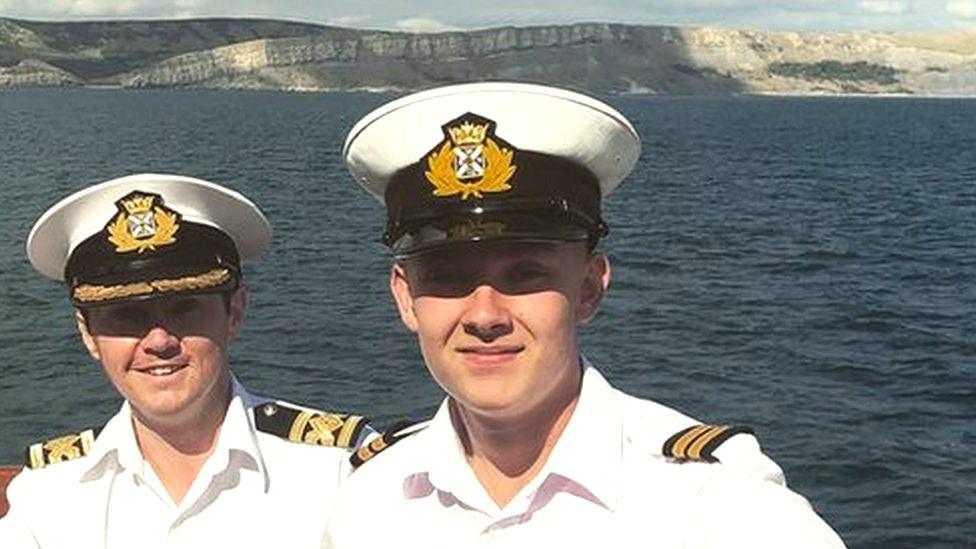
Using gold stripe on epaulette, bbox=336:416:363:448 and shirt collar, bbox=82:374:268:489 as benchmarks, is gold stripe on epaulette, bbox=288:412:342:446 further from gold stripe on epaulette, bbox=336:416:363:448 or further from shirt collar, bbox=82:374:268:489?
shirt collar, bbox=82:374:268:489

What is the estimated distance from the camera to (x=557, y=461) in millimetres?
3104

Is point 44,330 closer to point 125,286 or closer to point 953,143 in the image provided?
point 125,286

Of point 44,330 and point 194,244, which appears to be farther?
point 44,330

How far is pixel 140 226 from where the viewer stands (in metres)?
4.22

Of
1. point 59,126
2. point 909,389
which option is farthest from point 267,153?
point 909,389

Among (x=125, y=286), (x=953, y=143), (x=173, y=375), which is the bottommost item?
(x=953, y=143)

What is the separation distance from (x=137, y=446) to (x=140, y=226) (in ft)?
2.63

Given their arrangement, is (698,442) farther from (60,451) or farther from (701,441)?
(60,451)

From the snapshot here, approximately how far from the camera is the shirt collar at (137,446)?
428 centimetres

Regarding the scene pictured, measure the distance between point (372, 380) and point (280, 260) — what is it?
51.8 ft

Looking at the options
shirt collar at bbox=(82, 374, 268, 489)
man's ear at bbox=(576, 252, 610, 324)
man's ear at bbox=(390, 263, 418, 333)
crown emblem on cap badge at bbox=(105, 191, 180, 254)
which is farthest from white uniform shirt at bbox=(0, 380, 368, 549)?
man's ear at bbox=(576, 252, 610, 324)

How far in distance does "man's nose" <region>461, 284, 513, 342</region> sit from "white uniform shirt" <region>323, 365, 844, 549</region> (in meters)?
0.38

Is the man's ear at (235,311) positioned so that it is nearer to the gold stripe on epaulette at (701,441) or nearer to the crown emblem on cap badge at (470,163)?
the crown emblem on cap badge at (470,163)

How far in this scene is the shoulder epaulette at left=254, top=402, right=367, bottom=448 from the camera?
4637 millimetres
